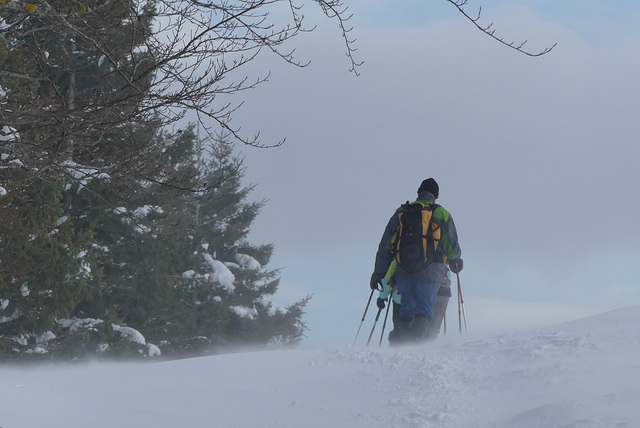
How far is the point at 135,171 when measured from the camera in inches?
283

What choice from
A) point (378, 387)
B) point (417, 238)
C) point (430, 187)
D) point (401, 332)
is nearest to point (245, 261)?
point (401, 332)

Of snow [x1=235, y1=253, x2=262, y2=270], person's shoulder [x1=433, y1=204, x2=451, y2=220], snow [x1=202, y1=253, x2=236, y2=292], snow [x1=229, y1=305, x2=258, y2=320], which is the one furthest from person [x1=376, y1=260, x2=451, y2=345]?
snow [x1=235, y1=253, x2=262, y2=270]

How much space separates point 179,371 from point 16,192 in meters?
5.45

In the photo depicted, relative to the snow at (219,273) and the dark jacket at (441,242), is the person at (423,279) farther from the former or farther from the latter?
the snow at (219,273)

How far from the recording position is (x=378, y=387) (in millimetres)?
6668

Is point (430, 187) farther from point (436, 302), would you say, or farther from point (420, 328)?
point (420, 328)

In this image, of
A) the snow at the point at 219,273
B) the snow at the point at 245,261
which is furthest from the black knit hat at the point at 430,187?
the snow at the point at 245,261

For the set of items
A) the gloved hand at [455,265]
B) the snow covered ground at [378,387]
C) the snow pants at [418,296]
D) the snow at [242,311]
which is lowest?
the snow covered ground at [378,387]

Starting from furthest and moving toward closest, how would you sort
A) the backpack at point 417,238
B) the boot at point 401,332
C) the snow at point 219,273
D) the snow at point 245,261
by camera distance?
A: the snow at point 245,261 → the snow at point 219,273 → the boot at point 401,332 → the backpack at point 417,238

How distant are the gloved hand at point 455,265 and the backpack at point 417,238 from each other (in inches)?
21.2

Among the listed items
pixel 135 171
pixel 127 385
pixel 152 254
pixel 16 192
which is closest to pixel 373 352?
pixel 127 385

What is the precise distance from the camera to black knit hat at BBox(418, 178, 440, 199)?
9.63m

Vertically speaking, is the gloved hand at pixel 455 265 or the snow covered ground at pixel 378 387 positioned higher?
the gloved hand at pixel 455 265

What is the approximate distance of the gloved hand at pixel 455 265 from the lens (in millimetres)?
9628
